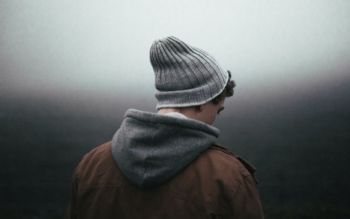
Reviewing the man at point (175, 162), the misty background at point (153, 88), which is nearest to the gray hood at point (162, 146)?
the man at point (175, 162)

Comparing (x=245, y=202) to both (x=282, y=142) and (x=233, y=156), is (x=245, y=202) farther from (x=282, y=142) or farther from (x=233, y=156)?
(x=282, y=142)

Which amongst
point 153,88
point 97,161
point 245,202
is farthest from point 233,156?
point 153,88

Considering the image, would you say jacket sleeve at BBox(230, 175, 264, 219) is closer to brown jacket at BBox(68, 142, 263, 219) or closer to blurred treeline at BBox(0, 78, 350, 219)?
brown jacket at BBox(68, 142, 263, 219)

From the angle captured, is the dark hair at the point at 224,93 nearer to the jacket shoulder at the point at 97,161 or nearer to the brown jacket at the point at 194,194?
the brown jacket at the point at 194,194

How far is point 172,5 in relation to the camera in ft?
6.97

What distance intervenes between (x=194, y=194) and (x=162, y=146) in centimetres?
11

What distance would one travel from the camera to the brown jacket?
812 mm

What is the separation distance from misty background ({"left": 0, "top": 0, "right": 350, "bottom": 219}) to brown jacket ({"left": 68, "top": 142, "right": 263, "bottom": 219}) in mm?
1298

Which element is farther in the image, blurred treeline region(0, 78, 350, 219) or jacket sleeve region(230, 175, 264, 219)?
blurred treeline region(0, 78, 350, 219)

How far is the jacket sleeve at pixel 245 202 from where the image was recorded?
81 centimetres

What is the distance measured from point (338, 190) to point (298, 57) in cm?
68

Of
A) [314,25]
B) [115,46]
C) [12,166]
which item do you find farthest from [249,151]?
[12,166]

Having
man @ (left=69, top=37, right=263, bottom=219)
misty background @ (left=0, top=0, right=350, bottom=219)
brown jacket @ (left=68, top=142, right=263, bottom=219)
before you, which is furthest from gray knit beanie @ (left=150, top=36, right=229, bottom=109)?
misty background @ (left=0, top=0, right=350, bottom=219)

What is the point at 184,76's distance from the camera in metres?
0.89
